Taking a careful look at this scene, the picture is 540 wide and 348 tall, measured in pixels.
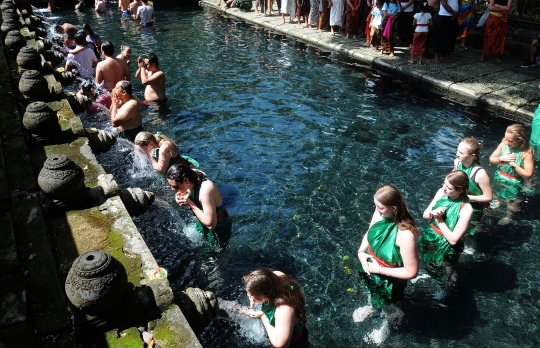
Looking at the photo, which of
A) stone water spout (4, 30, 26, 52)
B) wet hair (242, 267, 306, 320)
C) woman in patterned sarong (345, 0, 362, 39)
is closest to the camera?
wet hair (242, 267, 306, 320)

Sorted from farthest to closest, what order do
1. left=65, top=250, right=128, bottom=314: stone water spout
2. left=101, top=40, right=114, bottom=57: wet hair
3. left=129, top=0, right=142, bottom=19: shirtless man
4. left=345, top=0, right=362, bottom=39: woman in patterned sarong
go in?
1. left=129, top=0, right=142, bottom=19: shirtless man
2. left=345, top=0, right=362, bottom=39: woman in patterned sarong
3. left=101, top=40, right=114, bottom=57: wet hair
4. left=65, top=250, right=128, bottom=314: stone water spout

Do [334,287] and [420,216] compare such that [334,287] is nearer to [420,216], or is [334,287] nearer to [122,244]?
[420,216]

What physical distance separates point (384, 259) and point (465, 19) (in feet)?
37.6

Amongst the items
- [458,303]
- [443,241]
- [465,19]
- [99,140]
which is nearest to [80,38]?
[99,140]

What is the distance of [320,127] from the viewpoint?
9.20m

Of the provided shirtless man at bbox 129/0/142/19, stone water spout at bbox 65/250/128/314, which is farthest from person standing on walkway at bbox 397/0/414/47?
stone water spout at bbox 65/250/128/314

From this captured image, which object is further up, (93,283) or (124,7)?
(124,7)

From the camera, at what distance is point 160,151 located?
6.02 meters

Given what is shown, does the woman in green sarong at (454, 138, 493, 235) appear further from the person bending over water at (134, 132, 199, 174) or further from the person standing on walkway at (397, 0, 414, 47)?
the person standing on walkway at (397, 0, 414, 47)

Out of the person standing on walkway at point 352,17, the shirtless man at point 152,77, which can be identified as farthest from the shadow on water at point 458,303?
the person standing on walkway at point 352,17

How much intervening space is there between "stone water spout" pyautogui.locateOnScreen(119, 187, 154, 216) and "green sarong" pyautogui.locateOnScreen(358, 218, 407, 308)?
2661 millimetres

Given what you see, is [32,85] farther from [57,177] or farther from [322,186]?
[322,186]

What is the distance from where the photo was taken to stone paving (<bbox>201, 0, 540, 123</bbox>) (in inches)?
370

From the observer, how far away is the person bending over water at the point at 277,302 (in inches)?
132
